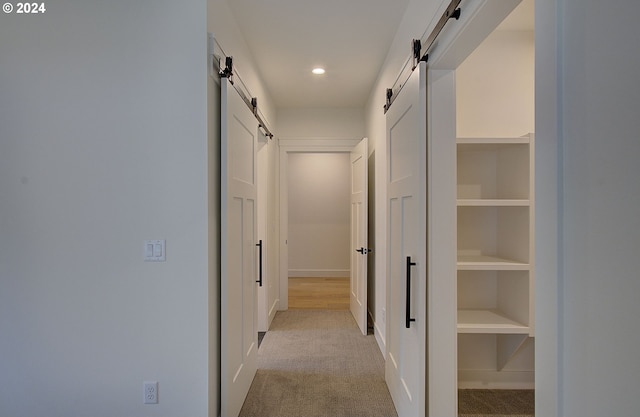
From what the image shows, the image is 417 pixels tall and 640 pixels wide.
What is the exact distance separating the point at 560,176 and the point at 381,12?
1948mm

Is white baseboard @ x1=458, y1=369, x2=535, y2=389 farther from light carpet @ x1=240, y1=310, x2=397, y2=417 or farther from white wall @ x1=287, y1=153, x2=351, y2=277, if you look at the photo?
white wall @ x1=287, y1=153, x2=351, y2=277

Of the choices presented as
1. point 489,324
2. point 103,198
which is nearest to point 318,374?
point 489,324

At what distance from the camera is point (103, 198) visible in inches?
68.6

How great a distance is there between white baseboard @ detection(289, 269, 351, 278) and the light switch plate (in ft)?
16.9

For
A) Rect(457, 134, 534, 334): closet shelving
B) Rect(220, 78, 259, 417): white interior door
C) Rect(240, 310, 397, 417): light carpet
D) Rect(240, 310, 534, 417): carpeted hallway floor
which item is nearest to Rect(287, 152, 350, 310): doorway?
Rect(240, 310, 397, 417): light carpet

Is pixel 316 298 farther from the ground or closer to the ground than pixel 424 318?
closer to the ground

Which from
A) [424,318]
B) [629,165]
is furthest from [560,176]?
[424,318]

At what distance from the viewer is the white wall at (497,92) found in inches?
91.7

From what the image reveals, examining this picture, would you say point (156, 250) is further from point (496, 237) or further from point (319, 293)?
point (319, 293)

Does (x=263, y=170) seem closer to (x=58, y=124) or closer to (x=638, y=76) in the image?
(x=58, y=124)

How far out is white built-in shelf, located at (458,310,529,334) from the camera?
2014 mm

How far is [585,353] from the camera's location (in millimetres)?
762

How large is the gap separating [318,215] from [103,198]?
5.16 metres

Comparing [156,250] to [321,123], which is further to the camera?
[321,123]
